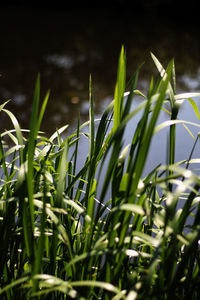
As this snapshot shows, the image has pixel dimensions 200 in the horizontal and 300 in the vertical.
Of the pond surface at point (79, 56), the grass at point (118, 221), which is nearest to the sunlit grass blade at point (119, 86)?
the grass at point (118, 221)

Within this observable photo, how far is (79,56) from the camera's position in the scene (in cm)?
414

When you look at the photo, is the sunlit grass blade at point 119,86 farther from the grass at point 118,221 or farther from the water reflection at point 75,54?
the water reflection at point 75,54

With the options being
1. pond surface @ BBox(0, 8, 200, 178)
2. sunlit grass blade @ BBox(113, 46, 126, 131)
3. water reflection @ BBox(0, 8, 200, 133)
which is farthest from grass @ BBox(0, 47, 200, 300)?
water reflection @ BBox(0, 8, 200, 133)

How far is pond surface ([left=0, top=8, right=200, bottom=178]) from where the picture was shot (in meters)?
2.78

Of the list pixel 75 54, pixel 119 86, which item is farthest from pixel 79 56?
pixel 119 86

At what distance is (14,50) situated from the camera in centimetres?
423

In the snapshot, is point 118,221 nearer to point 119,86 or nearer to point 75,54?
point 119,86

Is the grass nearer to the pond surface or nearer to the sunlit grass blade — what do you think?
the sunlit grass blade

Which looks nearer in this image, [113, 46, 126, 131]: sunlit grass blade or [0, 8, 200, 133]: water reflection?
[113, 46, 126, 131]: sunlit grass blade

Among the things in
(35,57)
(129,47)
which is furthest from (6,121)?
(129,47)

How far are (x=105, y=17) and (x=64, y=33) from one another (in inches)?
72.1

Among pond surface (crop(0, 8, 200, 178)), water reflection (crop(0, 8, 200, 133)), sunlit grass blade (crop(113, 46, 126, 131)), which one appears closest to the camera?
sunlit grass blade (crop(113, 46, 126, 131))

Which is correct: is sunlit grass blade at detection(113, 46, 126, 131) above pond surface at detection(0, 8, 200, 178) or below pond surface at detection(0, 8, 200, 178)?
below

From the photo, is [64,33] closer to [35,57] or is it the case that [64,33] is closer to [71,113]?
[35,57]
